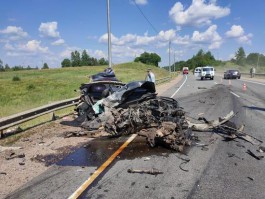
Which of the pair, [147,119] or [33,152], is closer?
[33,152]

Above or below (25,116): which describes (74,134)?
below

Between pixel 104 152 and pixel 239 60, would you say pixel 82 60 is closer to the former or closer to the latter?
pixel 239 60

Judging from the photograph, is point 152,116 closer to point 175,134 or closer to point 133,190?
point 175,134

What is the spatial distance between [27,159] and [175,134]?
11.1ft

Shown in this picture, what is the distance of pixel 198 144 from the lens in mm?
8672

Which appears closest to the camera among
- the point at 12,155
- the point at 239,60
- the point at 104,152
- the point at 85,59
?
the point at 104,152

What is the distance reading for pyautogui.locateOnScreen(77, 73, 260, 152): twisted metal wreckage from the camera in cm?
855

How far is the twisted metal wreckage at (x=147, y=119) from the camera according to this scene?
8.55 m

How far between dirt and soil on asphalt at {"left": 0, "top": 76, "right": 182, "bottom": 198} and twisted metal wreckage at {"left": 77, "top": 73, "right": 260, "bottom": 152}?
89 centimetres

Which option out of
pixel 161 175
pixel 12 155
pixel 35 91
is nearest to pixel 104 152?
pixel 12 155

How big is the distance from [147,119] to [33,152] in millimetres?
3061

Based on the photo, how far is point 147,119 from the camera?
968 cm

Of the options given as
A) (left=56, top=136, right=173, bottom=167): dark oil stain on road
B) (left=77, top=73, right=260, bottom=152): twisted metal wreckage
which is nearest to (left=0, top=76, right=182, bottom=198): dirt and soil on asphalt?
(left=56, top=136, right=173, bottom=167): dark oil stain on road

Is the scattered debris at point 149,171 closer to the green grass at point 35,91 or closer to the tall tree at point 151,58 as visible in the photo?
the green grass at point 35,91
